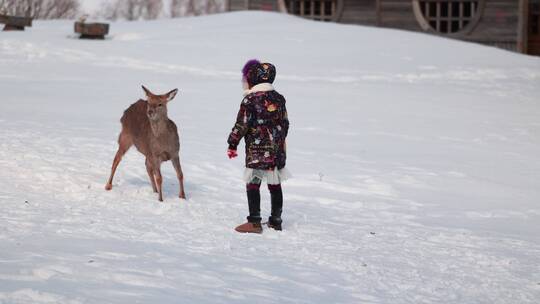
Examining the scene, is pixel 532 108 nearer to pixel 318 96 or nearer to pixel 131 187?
pixel 318 96

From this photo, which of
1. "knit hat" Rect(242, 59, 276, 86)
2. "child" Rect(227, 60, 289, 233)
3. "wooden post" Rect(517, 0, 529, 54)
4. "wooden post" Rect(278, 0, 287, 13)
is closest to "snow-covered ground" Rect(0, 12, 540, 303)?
"child" Rect(227, 60, 289, 233)

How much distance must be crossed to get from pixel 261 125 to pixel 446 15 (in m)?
23.0

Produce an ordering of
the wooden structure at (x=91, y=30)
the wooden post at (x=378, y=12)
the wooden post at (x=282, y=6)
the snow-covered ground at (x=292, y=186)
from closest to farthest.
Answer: the snow-covered ground at (x=292, y=186) < the wooden structure at (x=91, y=30) < the wooden post at (x=378, y=12) < the wooden post at (x=282, y=6)

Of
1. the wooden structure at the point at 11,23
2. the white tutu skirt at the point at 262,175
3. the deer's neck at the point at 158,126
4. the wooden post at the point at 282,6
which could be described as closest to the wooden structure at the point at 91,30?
the wooden structure at the point at 11,23

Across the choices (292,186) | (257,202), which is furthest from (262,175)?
(292,186)

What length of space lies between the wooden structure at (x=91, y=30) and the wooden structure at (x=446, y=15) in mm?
8356

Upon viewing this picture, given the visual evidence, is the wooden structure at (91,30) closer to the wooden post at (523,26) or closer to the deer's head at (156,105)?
the wooden post at (523,26)

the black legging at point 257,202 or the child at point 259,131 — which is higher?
the child at point 259,131

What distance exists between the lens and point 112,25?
28.7 meters

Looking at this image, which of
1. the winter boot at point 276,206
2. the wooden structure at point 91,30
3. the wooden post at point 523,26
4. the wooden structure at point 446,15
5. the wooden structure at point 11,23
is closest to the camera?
the winter boot at point 276,206

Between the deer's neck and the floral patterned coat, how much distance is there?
1088 millimetres

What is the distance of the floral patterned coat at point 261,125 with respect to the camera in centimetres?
797

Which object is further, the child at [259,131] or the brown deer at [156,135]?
the brown deer at [156,135]

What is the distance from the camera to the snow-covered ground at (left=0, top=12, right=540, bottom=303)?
→ 6.38 meters
